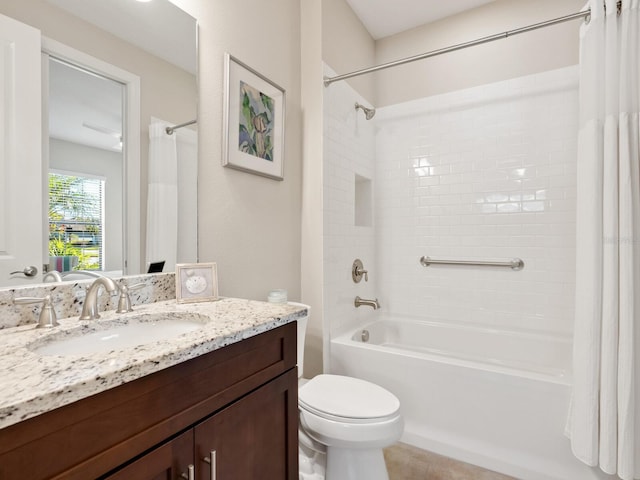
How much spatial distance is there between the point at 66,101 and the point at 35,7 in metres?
0.24

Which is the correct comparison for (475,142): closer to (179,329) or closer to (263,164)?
(263,164)

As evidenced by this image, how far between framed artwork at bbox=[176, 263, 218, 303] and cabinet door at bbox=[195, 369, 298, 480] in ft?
1.50

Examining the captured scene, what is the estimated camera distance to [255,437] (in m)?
0.89

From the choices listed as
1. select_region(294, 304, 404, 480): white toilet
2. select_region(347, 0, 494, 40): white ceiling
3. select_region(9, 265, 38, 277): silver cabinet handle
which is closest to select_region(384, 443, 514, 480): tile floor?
select_region(294, 304, 404, 480): white toilet

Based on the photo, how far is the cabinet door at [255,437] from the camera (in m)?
0.76

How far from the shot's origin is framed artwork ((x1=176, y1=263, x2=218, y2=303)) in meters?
1.24

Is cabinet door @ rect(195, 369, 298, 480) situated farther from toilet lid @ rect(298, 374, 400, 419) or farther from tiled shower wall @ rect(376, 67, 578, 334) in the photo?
tiled shower wall @ rect(376, 67, 578, 334)

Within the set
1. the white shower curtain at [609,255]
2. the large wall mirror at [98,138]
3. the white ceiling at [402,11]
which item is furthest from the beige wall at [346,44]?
the white shower curtain at [609,255]

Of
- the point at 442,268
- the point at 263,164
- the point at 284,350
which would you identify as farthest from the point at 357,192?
the point at 284,350

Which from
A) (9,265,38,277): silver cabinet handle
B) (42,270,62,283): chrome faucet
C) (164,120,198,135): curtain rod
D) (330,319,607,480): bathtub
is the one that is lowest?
(330,319,607,480): bathtub

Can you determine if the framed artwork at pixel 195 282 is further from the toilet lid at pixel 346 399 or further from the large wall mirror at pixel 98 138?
the toilet lid at pixel 346 399

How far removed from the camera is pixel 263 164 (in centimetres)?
173

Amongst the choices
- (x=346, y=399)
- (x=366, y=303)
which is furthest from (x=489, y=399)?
(x=366, y=303)

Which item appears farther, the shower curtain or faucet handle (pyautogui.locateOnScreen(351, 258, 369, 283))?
faucet handle (pyautogui.locateOnScreen(351, 258, 369, 283))
